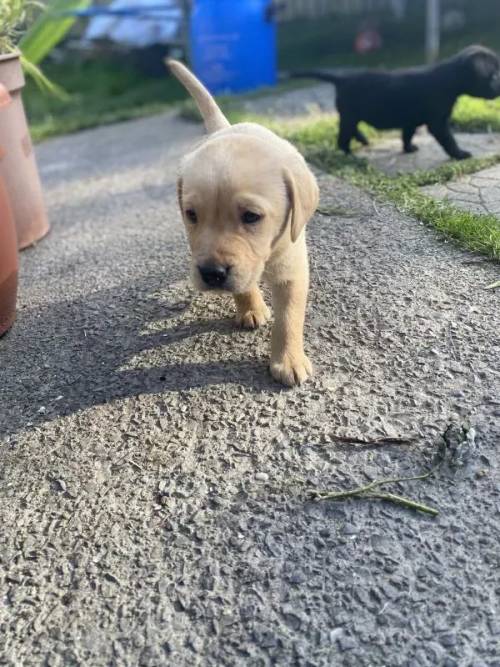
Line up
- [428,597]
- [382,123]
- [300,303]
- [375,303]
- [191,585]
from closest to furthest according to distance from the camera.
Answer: [428,597] → [191,585] → [300,303] → [375,303] → [382,123]

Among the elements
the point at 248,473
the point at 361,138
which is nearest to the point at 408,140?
the point at 361,138

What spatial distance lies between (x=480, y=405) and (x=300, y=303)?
0.73 meters

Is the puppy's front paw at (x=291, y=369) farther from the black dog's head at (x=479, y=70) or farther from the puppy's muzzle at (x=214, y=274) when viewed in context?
the black dog's head at (x=479, y=70)

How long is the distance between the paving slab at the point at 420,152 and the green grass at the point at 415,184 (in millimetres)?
150

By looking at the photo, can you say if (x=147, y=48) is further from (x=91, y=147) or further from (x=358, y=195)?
(x=358, y=195)

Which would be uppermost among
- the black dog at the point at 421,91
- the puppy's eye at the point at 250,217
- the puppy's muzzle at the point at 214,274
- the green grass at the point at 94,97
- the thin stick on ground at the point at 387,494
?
the puppy's eye at the point at 250,217

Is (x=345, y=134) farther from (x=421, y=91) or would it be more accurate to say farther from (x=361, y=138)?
(x=421, y=91)

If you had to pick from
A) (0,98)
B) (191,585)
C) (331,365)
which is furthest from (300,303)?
(0,98)

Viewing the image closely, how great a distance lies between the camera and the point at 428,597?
60.7 inches

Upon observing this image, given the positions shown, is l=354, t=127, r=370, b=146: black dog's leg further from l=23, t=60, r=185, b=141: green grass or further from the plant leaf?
l=23, t=60, r=185, b=141: green grass

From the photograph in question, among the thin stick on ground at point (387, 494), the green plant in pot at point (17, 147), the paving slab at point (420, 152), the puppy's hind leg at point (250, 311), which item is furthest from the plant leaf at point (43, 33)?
the thin stick on ground at point (387, 494)

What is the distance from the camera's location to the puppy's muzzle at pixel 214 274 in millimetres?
2092

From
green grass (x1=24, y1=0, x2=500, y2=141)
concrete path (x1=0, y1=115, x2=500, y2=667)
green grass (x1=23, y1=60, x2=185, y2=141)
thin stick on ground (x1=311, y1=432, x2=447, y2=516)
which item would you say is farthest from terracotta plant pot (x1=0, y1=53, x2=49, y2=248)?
green grass (x1=23, y1=60, x2=185, y2=141)

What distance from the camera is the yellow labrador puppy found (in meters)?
2.11
